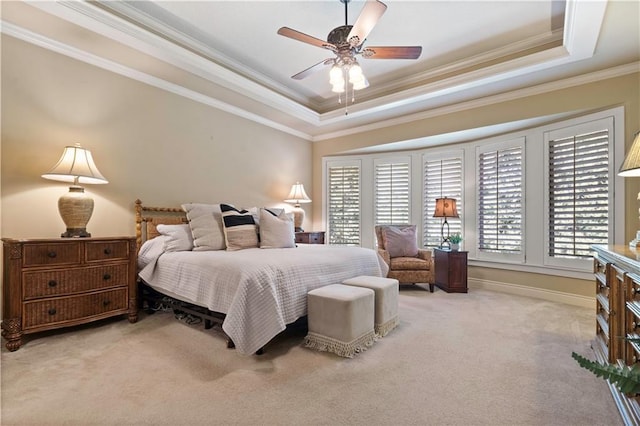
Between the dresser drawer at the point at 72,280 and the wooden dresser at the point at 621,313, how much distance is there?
3654mm

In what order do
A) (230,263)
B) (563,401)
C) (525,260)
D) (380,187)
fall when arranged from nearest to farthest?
(563,401)
(230,263)
(525,260)
(380,187)

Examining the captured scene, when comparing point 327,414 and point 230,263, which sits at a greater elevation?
point 230,263

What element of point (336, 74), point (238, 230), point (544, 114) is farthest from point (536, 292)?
point (238, 230)

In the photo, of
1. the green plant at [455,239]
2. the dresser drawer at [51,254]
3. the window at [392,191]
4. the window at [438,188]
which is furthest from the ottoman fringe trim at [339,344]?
the window at [392,191]

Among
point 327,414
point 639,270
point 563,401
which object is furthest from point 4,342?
point 639,270

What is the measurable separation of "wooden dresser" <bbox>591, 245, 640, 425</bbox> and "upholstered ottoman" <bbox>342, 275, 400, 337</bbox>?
1.47 metres

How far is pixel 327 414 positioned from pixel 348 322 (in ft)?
2.43

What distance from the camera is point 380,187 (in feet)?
19.1

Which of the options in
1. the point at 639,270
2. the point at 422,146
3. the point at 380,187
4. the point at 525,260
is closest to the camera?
the point at 639,270

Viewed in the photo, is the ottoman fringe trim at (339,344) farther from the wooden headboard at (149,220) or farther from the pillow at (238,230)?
the wooden headboard at (149,220)

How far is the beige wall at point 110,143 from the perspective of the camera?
9.27 ft

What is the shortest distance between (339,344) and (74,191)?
2.76m

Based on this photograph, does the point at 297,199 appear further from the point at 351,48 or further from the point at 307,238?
the point at 351,48

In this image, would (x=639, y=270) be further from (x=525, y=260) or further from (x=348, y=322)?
(x=525, y=260)
